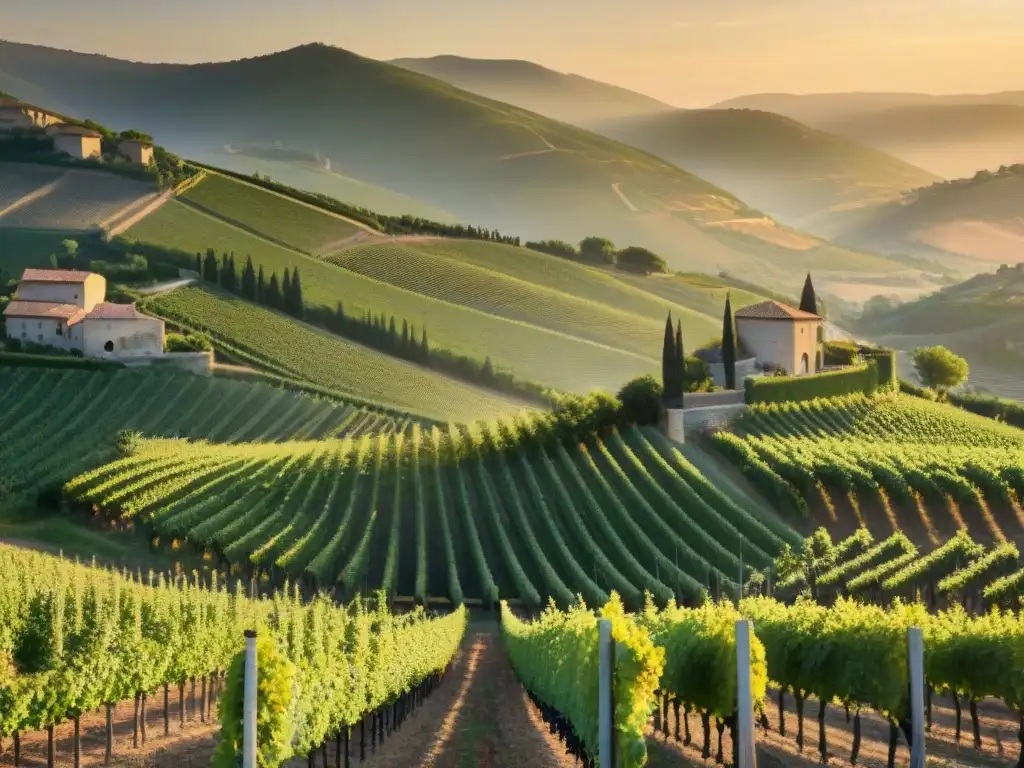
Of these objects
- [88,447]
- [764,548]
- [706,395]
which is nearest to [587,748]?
[764,548]

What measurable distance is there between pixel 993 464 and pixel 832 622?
107 ft

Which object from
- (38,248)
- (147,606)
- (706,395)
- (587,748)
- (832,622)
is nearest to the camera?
(587,748)

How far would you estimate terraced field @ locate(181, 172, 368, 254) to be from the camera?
112 metres

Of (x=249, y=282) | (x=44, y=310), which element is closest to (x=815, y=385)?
(x=249, y=282)

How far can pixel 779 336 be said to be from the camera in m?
73.8

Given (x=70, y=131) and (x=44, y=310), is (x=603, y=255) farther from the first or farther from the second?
(x=44, y=310)

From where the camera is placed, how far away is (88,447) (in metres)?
62.0

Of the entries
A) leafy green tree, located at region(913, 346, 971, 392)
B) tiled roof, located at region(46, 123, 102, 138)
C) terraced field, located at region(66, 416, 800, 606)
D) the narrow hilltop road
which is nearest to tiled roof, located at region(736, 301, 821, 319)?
terraced field, located at region(66, 416, 800, 606)

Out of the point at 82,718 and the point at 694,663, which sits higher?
the point at 694,663

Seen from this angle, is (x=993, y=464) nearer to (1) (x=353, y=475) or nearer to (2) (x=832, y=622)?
(1) (x=353, y=475)

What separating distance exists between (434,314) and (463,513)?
50.3m

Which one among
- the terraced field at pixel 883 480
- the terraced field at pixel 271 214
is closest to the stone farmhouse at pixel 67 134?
the terraced field at pixel 271 214

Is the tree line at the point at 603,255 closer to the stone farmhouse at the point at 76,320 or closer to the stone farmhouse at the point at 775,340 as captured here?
the stone farmhouse at the point at 76,320

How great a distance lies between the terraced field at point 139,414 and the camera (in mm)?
63219
